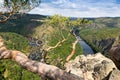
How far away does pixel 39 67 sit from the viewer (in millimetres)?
9914

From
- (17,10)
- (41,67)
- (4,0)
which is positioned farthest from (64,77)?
(4,0)

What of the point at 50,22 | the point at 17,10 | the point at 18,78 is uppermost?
the point at 17,10

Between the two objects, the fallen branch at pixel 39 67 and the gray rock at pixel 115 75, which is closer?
the fallen branch at pixel 39 67

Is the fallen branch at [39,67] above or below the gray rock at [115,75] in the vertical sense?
above

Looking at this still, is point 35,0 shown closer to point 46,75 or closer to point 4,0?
point 4,0

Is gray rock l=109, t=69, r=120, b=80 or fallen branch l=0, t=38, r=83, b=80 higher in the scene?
fallen branch l=0, t=38, r=83, b=80

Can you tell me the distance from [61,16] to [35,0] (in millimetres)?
22404

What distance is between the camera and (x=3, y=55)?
10.8 meters

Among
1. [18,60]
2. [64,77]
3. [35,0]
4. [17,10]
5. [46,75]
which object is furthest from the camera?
[35,0]

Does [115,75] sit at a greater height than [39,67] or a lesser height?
lesser

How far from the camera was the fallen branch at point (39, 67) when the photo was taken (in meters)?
9.16

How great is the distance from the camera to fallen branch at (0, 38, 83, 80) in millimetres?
9159

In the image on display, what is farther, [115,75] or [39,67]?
[115,75]

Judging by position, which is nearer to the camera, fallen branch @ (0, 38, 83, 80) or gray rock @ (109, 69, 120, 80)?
fallen branch @ (0, 38, 83, 80)
